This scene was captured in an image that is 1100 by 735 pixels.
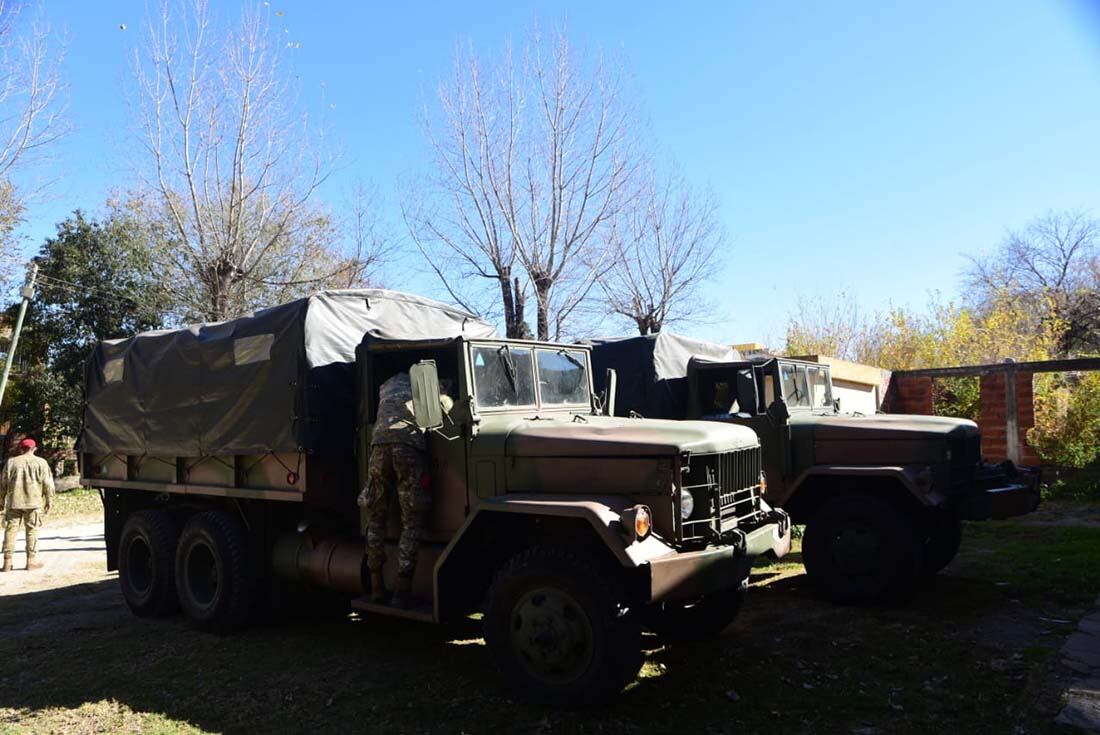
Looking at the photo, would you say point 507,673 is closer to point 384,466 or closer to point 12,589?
point 384,466

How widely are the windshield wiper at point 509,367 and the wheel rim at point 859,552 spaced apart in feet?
11.3

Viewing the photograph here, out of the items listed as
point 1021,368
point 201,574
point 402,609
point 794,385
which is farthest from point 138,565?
point 1021,368

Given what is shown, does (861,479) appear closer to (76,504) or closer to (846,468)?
(846,468)

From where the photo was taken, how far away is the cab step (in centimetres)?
524

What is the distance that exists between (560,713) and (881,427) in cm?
439

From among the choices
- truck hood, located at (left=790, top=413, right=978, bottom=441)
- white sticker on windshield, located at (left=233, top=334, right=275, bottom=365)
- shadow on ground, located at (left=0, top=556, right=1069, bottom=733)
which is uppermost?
white sticker on windshield, located at (left=233, top=334, right=275, bottom=365)

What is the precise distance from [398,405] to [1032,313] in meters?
28.7

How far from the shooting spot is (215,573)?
6.96m

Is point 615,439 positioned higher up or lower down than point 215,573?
higher up

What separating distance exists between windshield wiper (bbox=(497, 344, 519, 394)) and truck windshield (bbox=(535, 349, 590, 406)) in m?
0.27

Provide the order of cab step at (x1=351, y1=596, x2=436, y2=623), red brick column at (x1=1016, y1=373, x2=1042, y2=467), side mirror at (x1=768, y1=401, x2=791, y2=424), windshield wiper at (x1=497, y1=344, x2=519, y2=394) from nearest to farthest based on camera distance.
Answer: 1. cab step at (x1=351, y1=596, x2=436, y2=623)
2. windshield wiper at (x1=497, y1=344, x2=519, y2=394)
3. side mirror at (x1=768, y1=401, x2=791, y2=424)
4. red brick column at (x1=1016, y1=373, x2=1042, y2=467)

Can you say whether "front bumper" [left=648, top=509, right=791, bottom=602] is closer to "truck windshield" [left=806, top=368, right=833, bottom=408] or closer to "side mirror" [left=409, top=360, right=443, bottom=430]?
"side mirror" [left=409, top=360, right=443, bottom=430]

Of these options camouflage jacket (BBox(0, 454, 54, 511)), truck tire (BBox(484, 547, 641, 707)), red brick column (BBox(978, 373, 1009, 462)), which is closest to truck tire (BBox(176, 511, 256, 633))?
truck tire (BBox(484, 547, 641, 707))

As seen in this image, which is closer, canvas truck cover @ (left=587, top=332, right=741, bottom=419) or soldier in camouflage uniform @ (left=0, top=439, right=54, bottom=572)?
canvas truck cover @ (left=587, top=332, right=741, bottom=419)
